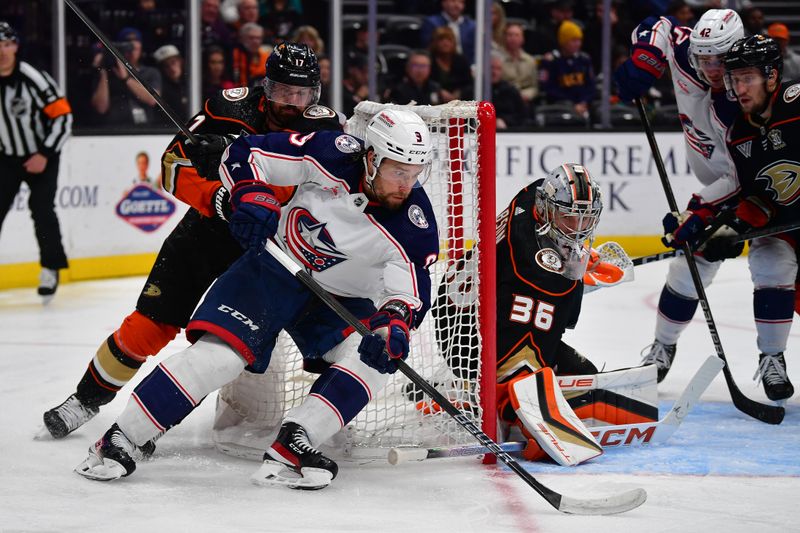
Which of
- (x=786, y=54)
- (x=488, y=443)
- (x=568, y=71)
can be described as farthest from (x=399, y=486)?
(x=786, y=54)

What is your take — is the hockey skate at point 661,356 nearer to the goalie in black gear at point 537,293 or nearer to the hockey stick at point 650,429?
the hockey stick at point 650,429

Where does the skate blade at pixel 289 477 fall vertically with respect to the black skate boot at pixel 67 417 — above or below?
above

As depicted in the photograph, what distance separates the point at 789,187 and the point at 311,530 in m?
1.97

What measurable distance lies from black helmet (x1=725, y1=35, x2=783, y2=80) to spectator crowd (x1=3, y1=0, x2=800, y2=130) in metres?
3.59

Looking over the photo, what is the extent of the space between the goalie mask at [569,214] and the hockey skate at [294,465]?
0.89 meters

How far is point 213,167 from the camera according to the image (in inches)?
123

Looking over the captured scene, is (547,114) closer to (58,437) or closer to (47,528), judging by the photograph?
(58,437)

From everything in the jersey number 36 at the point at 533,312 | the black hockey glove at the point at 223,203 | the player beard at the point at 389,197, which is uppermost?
the player beard at the point at 389,197

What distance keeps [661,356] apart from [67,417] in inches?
77.6

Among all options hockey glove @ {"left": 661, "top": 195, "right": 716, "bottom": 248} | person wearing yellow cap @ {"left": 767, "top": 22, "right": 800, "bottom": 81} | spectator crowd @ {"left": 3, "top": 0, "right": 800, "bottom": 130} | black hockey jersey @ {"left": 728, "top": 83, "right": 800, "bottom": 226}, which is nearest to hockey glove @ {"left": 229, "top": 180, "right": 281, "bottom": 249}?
hockey glove @ {"left": 661, "top": 195, "right": 716, "bottom": 248}

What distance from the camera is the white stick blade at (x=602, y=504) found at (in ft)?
9.00

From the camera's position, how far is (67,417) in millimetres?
3348

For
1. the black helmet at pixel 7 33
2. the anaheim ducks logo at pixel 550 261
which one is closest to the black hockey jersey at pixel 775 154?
the anaheim ducks logo at pixel 550 261

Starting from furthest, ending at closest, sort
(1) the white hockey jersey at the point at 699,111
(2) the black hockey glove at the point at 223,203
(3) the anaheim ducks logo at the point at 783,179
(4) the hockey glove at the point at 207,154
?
(1) the white hockey jersey at the point at 699,111, (3) the anaheim ducks logo at the point at 783,179, (4) the hockey glove at the point at 207,154, (2) the black hockey glove at the point at 223,203
